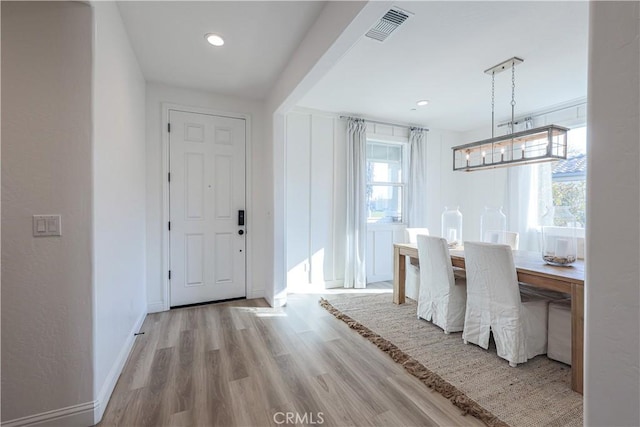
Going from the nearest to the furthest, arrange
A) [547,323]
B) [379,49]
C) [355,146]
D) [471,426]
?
1. [471,426]
2. [547,323]
3. [379,49]
4. [355,146]

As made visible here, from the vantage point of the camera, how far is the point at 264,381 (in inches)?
76.8

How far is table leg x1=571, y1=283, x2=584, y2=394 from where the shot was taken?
1834 millimetres

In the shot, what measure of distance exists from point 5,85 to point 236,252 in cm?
253

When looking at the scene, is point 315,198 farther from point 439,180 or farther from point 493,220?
point 493,220

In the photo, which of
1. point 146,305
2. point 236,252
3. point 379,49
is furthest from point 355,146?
point 146,305

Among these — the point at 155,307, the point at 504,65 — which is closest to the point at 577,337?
the point at 504,65

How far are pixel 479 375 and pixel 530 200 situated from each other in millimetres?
3163

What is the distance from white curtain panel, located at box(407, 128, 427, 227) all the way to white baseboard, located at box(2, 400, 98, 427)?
14.0 ft

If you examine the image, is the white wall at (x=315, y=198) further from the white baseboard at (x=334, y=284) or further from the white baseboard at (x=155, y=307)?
the white baseboard at (x=155, y=307)

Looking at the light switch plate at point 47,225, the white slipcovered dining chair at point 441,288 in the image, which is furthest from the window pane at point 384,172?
the light switch plate at point 47,225

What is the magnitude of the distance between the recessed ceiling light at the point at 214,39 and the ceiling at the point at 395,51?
0.19 feet

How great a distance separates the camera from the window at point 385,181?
464cm

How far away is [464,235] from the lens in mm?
5297

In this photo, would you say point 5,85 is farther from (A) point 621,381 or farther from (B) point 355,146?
(B) point 355,146
